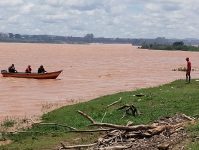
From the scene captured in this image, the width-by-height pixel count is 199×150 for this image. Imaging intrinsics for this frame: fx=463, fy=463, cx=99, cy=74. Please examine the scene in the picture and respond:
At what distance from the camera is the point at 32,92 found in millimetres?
35344

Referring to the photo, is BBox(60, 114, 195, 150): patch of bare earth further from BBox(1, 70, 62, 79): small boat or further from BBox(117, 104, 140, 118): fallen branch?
BBox(1, 70, 62, 79): small boat

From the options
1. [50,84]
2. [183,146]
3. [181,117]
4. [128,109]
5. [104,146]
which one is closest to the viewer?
[183,146]

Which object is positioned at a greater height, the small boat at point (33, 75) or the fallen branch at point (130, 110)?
the fallen branch at point (130, 110)

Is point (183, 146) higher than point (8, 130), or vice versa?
point (183, 146)

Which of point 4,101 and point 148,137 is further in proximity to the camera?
point 4,101

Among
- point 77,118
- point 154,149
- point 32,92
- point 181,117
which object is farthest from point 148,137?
point 32,92

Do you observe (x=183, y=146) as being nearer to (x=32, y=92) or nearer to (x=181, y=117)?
(x=181, y=117)

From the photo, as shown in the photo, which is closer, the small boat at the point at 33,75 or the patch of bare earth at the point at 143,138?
the patch of bare earth at the point at 143,138

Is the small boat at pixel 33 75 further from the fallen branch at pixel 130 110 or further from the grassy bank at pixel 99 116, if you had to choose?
the fallen branch at pixel 130 110

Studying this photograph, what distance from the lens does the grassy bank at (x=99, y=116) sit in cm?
1478

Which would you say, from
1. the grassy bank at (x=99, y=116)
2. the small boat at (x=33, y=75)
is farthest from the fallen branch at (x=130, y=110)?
the small boat at (x=33, y=75)

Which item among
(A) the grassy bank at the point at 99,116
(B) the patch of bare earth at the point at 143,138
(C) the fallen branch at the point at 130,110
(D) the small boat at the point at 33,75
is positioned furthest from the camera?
(D) the small boat at the point at 33,75

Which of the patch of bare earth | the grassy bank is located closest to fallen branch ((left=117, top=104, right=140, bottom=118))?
the grassy bank

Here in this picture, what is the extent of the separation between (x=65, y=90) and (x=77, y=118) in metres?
17.8
